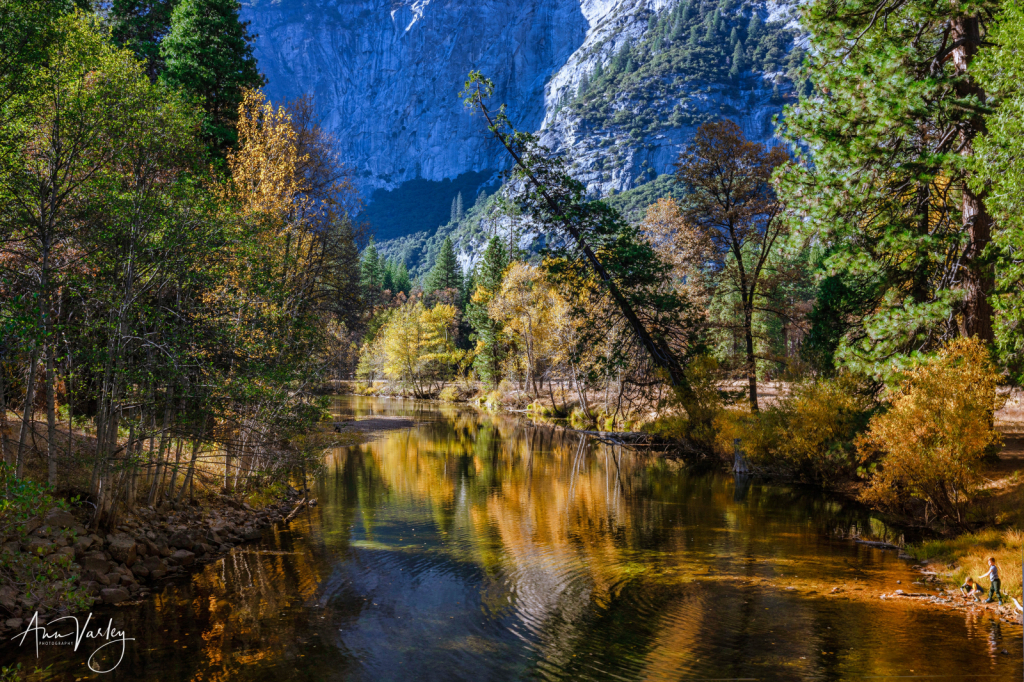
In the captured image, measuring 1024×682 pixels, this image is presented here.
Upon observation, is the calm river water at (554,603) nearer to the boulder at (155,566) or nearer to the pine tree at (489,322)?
the boulder at (155,566)

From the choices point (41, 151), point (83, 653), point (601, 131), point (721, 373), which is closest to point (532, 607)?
point (83, 653)

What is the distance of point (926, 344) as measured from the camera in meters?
16.0

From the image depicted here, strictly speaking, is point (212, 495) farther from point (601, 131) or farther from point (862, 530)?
point (601, 131)

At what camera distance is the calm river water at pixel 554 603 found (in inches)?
334

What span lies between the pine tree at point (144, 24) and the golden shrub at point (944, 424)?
1180 inches

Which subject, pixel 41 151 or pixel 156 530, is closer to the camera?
pixel 41 151

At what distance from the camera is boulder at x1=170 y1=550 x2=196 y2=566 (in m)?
12.7

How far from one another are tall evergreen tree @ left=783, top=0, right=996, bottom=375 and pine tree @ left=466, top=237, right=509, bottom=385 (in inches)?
1622

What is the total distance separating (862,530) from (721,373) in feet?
39.6

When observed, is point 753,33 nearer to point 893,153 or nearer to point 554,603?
point 893,153

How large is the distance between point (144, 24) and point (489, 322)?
38229mm

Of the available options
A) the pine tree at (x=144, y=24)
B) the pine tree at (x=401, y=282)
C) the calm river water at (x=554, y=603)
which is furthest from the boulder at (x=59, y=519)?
the pine tree at (x=401, y=282)

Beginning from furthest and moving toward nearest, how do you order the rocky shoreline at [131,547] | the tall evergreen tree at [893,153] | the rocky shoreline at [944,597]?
the tall evergreen tree at [893,153]
the rocky shoreline at [944,597]
the rocky shoreline at [131,547]

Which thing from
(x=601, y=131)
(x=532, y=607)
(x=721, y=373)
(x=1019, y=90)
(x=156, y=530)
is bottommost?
(x=532, y=607)
